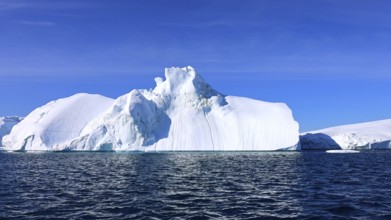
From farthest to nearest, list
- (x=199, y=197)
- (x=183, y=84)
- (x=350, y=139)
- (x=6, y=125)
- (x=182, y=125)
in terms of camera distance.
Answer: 1. (x=6, y=125)
2. (x=350, y=139)
3. (x=183, y=84)
4. (x=182, y=125)
5. (x=199, y=197)

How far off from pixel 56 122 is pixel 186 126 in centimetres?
2613

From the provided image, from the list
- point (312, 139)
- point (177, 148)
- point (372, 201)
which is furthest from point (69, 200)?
point (312, 139)

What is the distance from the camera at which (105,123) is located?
7519cm

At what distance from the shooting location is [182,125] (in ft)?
247

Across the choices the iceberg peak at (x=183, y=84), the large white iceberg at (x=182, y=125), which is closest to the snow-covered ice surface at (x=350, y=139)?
the large white iceberg at (x=182, y=125)

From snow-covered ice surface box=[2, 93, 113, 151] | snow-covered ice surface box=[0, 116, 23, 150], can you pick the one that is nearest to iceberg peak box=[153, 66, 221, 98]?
snow-covered ice surface box=[2, 93, 113, 151]

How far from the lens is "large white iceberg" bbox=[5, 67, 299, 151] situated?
2862 inches

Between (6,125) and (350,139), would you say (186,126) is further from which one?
(6,125)

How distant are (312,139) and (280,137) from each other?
26461 millimetres

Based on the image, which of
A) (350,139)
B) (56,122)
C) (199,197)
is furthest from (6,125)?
(199,197)

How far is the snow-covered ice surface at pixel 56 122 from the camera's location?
7881cm

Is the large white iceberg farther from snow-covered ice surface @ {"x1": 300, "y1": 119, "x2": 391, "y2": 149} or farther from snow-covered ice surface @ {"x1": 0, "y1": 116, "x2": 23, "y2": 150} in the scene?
snow-covered ice surface @ {"x1": 0, "y1": 116, "x2": 23, "y2": 150}

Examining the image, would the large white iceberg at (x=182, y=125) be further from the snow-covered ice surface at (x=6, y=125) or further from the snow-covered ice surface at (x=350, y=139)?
the snow-covered ice surface at (x=6, y=125)

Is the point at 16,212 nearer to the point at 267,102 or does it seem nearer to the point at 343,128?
the point at 267,102
